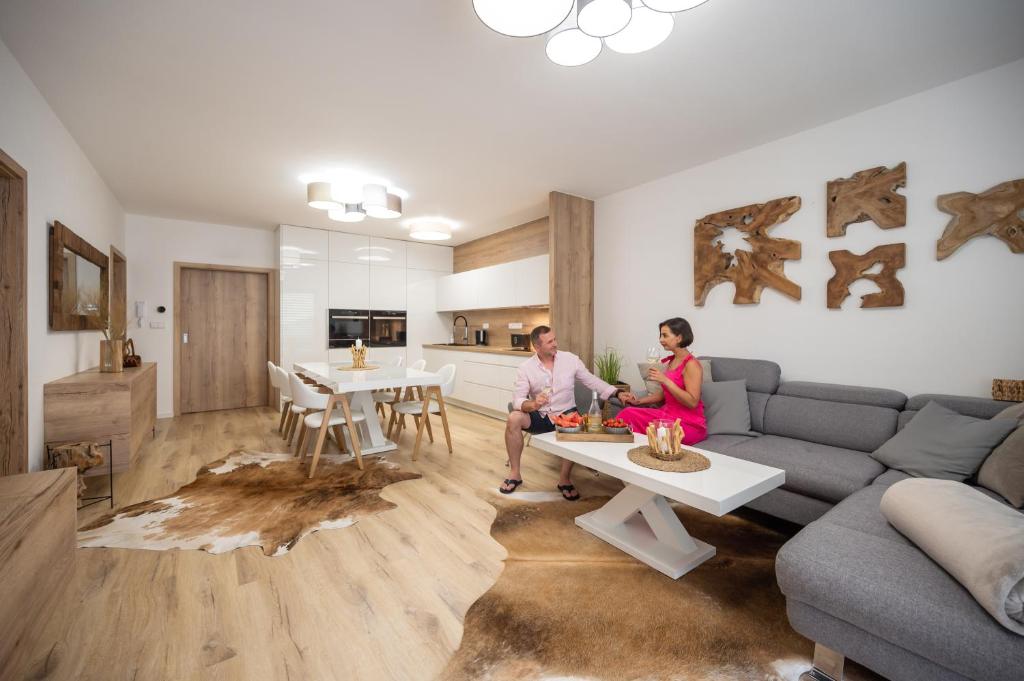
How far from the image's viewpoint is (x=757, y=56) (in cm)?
232

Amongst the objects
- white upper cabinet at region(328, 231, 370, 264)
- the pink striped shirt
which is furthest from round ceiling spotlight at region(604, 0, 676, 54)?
white upper cabinet at region(328, 231, 370, 264)

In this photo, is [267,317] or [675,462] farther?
[267,317]

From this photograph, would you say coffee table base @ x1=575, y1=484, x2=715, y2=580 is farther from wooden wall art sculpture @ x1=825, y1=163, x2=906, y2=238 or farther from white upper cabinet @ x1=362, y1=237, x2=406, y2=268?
white upper cabinet @ x1=362, y1=237, x2=406, y2=268

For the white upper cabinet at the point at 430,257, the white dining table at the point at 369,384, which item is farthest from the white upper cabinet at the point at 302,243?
the white dining table at the point at 369,384

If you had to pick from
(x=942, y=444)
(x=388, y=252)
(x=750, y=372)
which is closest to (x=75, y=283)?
(x=388, y=252)

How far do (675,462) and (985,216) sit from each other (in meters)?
2.32

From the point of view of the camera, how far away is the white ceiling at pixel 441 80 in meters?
2.04

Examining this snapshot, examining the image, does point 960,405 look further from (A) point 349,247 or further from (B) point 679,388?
(A) point 349,247

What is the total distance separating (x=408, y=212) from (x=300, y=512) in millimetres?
3636

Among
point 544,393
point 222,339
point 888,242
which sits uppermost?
point 888,242

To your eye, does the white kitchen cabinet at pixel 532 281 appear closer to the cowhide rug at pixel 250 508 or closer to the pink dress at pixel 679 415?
the pink dress at pixel 679 415

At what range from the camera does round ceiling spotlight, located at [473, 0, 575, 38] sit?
5.33ft

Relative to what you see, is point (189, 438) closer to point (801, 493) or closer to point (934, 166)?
point (801, 493)

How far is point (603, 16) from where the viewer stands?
176 cm
